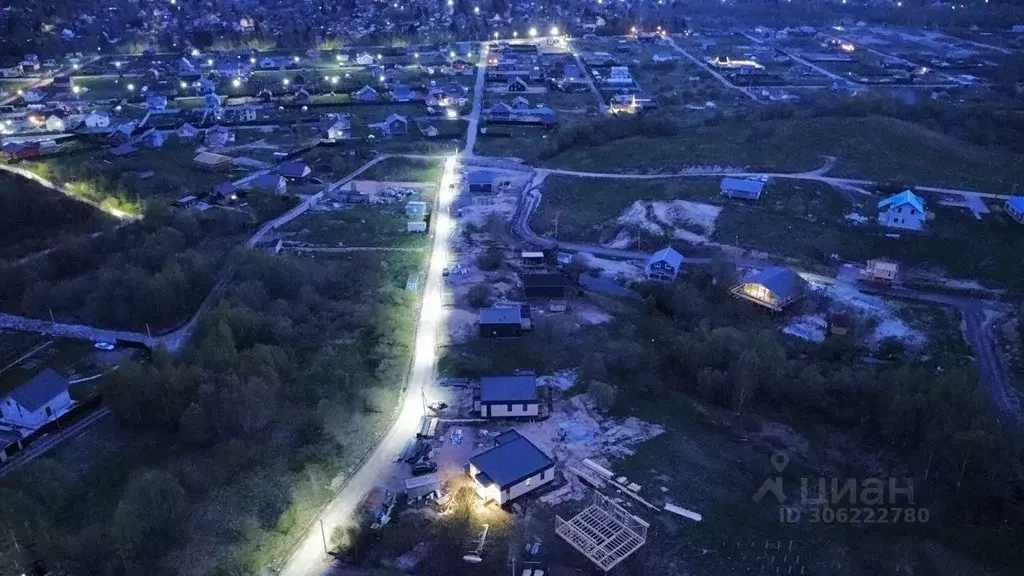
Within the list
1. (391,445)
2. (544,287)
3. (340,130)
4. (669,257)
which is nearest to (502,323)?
(544,287)

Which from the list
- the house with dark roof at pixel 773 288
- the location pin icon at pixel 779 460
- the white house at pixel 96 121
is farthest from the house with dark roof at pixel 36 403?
the white house at pixel 96 121

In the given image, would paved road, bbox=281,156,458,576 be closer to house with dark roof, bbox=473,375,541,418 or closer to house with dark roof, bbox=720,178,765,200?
house with dark roof, bbox=473,375,541,418

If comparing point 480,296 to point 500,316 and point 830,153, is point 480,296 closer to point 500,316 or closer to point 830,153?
point 500,316

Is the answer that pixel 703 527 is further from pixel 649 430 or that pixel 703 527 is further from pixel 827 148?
pixel 827 148

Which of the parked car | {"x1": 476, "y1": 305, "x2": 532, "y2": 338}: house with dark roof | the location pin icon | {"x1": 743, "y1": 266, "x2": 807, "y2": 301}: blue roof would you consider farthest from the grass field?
the parked car

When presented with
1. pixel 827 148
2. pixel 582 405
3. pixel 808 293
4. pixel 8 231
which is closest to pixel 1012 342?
pixel 808 293
